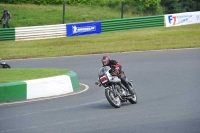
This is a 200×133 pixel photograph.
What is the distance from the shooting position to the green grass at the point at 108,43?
28.9 meters

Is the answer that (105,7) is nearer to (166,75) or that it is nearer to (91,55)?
(91,55)

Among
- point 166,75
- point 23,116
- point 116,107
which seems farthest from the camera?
point 166,75

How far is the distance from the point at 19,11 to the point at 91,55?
17502 millimetres

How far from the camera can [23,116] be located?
38.3ft

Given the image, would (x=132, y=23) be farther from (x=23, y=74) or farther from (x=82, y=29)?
(x=23, y=74)

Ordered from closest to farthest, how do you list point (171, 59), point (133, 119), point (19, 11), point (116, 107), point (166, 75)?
1. point (133, 119)
2. point (116, 107)
3. point (166, 75)
4. point (171, 59)
5. point (19, 11)

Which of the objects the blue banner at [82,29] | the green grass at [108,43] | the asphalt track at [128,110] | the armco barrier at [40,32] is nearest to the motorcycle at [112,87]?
the asphalt track at [128,110]

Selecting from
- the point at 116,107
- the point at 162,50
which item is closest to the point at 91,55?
the point at 162,50

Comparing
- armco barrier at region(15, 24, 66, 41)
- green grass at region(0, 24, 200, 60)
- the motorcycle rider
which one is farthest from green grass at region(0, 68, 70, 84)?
armco barrier at region(15, 24, 66, 41)

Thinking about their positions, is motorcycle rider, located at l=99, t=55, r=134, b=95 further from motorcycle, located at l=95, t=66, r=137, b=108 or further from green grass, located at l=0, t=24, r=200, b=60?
green grass, located at l=0, t=24, r=200, b=60

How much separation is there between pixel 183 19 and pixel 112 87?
27.0m

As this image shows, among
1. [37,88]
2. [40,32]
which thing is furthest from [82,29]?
[37,88]

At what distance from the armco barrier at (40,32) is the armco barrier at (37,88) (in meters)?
18.5

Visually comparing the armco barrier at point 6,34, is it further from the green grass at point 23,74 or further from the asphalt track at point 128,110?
the green grass at point 23,74
